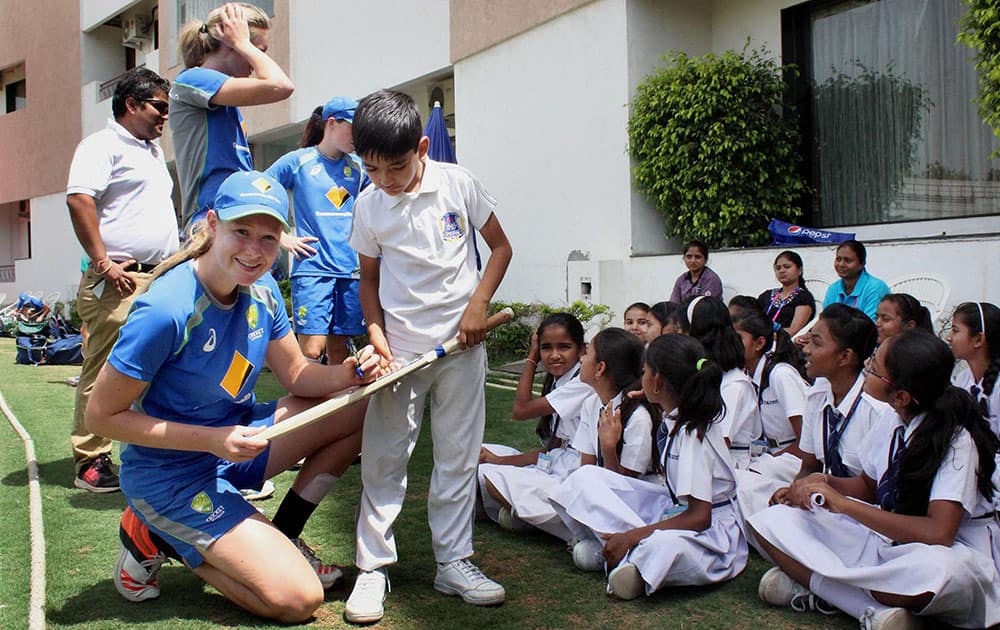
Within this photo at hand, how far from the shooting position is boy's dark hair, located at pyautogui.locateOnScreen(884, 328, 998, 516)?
2584 mm

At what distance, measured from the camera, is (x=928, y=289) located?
6629 mm

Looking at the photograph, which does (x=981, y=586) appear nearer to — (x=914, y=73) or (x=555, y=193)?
(x=914, y=73)

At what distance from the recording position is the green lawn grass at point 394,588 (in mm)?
2719

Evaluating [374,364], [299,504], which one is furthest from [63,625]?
[374,364]

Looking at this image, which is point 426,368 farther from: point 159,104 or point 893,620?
point 159,104

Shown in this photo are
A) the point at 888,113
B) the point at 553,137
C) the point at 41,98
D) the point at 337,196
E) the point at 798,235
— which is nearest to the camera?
the point at 337,196

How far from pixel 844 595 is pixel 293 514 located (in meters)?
1.80

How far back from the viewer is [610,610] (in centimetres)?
282

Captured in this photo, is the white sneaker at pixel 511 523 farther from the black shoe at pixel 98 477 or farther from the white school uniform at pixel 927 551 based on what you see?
the black shoe at pixel 98 477

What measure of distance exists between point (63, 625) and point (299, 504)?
78 centimetres

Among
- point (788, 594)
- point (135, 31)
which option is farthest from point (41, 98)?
point (788, 594)

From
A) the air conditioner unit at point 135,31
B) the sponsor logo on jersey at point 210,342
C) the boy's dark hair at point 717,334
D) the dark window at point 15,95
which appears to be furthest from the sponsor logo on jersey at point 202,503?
the dark window at point 15,95

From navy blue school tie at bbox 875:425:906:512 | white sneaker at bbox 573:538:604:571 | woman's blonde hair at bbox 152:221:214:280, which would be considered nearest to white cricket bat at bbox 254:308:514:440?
woman's blonde hair at bbox 152:221:214:280

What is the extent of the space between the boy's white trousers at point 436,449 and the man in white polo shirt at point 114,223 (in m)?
1.76
